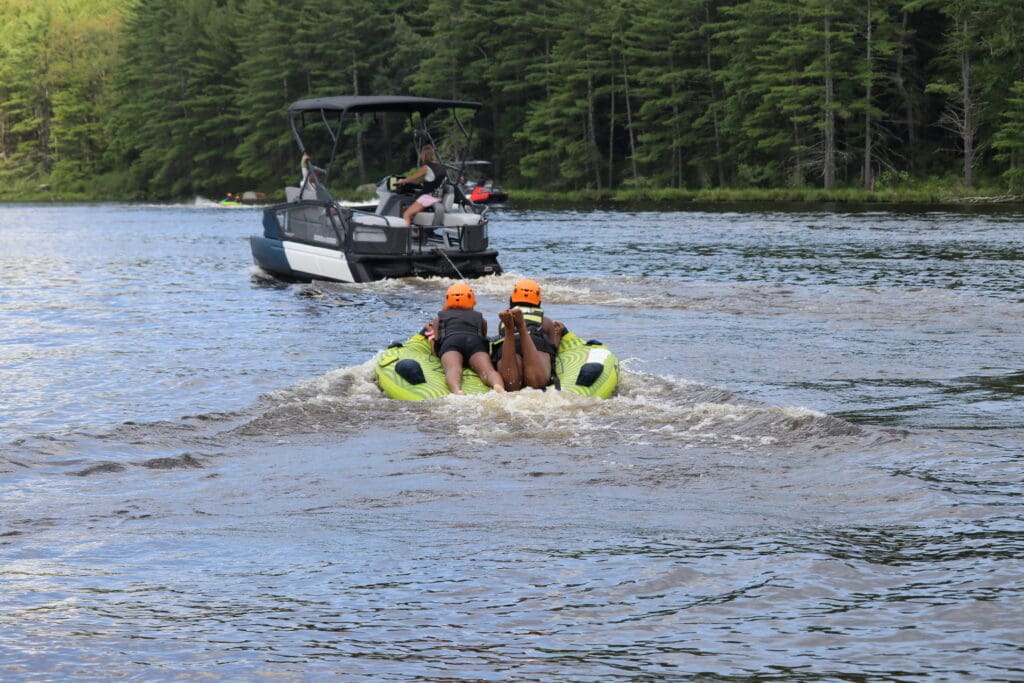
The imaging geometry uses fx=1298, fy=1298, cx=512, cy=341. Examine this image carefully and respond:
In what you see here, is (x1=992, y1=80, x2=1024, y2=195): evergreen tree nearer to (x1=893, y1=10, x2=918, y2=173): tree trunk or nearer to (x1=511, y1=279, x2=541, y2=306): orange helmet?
(x1=893, y1=10, x2=918, y2=173): tree trunk

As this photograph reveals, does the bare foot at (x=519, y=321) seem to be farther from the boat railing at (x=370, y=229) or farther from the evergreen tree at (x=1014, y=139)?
the evergreen tree at (x=1014, y=139)

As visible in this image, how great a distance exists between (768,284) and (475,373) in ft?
37.9

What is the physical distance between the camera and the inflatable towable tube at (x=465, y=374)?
11.5m

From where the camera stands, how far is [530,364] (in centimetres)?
1138

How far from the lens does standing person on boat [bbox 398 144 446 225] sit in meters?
24.0

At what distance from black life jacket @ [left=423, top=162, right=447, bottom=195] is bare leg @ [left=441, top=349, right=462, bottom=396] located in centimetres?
1275

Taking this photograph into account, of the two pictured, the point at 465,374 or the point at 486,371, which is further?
the point at 465,374

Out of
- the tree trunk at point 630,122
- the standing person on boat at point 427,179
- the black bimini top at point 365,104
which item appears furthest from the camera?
the tree trunk at point 630,122

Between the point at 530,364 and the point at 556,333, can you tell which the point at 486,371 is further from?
the point at 556,333

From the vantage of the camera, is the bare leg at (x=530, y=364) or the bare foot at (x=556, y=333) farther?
the bare foot at (x=556, y=333)

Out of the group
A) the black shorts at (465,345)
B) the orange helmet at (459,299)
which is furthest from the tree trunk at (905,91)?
the black shorts at (465,345)

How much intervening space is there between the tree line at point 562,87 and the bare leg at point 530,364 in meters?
39.7

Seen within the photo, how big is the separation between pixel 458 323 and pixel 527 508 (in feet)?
14.8

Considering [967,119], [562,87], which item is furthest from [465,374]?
[562,87]
